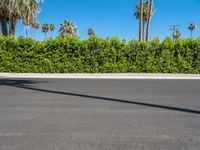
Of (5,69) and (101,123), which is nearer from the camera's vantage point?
(101,123)

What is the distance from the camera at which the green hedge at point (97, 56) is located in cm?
2636

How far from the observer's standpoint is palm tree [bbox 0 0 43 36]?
109ft

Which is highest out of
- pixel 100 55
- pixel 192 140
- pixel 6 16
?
pixel 6 16

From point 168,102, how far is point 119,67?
53.2 ft

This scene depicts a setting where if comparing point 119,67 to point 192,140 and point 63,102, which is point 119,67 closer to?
point 63,102

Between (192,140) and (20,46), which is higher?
(20,46)

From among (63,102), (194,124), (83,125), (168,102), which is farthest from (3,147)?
(168,102)

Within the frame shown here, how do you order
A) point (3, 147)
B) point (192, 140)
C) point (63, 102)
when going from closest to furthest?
1. point (3, 147)
2. point (192, 140)
3. point (63, 102)

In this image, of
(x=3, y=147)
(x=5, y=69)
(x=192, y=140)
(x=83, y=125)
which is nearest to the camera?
(x=3, y=147)

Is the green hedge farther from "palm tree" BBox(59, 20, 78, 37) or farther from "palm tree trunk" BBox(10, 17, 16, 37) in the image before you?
"palm tree" BBox(59, 20, 78, 37)

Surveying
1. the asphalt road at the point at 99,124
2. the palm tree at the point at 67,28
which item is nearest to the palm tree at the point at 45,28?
the palm tree at the point at 67,28

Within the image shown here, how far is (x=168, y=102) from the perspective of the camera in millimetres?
10453

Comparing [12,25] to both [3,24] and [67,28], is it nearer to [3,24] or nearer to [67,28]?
[3,24]

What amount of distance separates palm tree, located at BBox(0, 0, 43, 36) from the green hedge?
320 inches
